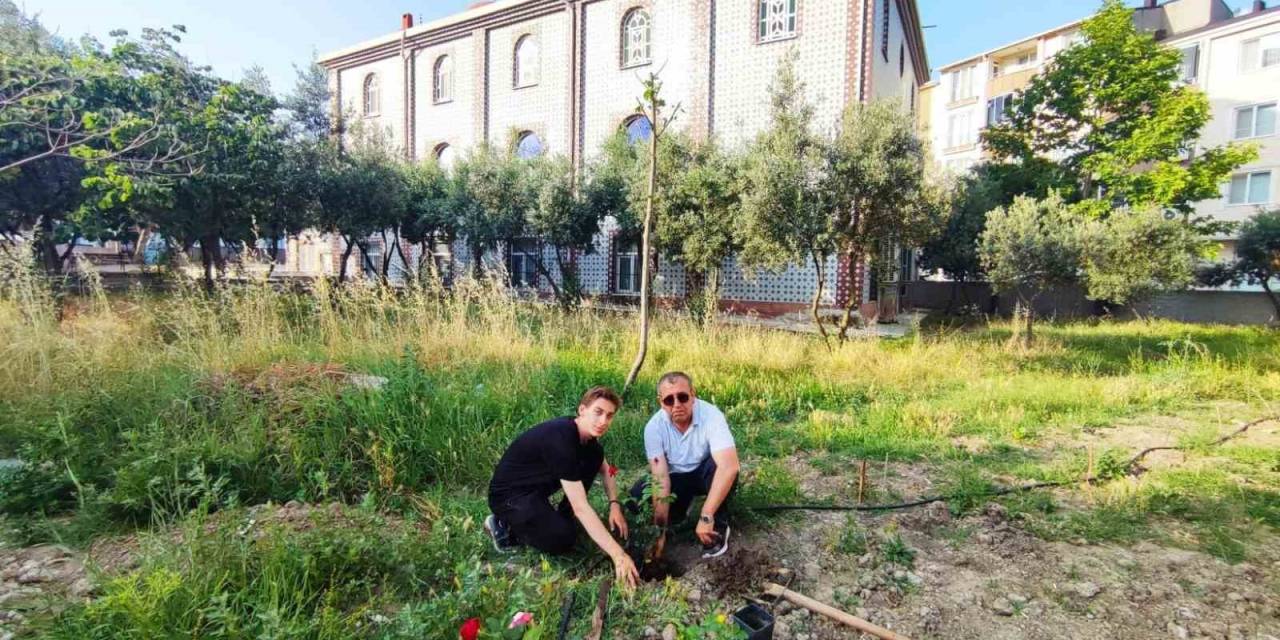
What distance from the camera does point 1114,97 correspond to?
1530 cm

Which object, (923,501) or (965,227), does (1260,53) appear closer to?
(965,227)

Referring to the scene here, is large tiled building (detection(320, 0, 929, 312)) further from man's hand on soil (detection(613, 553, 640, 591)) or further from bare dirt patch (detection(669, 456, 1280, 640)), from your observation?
man's hand on soil (detection(613, 553, 640, 591))

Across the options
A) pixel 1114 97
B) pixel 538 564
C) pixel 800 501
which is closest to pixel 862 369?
pixel 800 501

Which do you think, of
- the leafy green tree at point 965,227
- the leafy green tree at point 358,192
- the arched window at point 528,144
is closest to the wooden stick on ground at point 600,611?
the leafy green tree at point 358,192

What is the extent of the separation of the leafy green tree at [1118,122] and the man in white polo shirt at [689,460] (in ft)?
53.2

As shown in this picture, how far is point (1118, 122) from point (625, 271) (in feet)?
46.1

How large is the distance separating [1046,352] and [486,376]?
330 inches

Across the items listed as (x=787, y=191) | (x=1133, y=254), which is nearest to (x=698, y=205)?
(x=787, y=191)

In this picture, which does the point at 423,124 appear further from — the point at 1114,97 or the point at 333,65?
the point at 1114,97

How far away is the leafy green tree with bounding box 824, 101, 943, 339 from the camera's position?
7.79m

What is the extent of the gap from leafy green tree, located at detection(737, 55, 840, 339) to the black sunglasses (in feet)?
18.4

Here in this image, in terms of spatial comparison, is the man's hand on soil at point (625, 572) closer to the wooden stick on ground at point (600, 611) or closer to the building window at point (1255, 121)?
the wooden stick on ground at point (600, 611)

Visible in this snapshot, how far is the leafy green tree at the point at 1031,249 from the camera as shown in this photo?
868 centimetres

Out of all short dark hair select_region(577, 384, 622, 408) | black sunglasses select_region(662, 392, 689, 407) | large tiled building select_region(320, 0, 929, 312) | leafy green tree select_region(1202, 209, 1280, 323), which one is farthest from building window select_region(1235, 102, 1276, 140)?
short dark hair select_region(577, 384, 622, 408)
